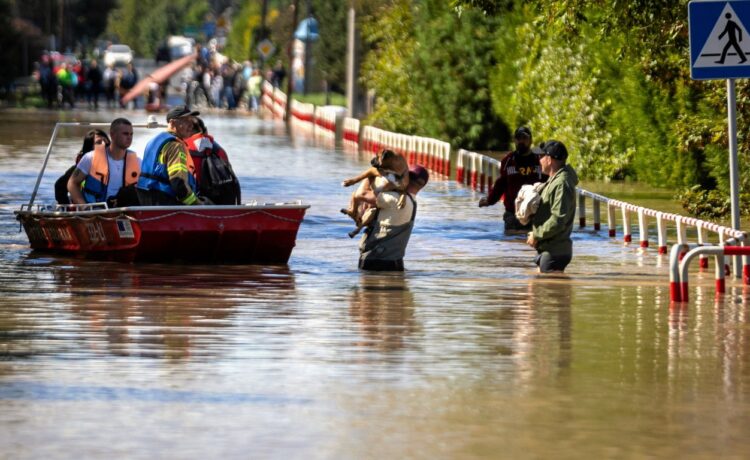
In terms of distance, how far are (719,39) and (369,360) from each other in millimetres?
5054

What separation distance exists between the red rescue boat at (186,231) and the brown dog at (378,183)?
4.47ft

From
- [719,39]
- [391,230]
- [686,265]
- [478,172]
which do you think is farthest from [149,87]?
[686,265]

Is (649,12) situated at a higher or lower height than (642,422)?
higher

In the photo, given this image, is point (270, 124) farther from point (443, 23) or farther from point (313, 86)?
point (313, 86)

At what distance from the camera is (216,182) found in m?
19.2

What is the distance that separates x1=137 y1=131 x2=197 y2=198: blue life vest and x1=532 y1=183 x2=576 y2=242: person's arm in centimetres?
354

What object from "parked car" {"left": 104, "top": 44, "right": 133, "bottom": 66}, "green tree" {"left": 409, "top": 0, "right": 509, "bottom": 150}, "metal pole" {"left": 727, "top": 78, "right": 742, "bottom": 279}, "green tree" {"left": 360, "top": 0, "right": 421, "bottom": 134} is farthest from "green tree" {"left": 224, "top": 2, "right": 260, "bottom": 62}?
"metal pole" {"left": 727, "top": 78, "right": 742, "bottom": 279}

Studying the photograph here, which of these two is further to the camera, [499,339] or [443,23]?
[443,23]

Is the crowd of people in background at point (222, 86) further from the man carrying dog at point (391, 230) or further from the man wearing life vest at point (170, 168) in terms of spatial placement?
the man carrying dog at point (391, 230)

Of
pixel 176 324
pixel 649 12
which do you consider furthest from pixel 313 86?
pixel 176 324

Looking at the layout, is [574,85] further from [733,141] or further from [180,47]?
[180,47]

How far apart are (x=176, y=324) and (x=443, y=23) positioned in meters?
29.2

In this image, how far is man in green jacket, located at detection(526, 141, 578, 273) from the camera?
17.0m

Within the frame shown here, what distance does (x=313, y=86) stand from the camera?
101 meters
